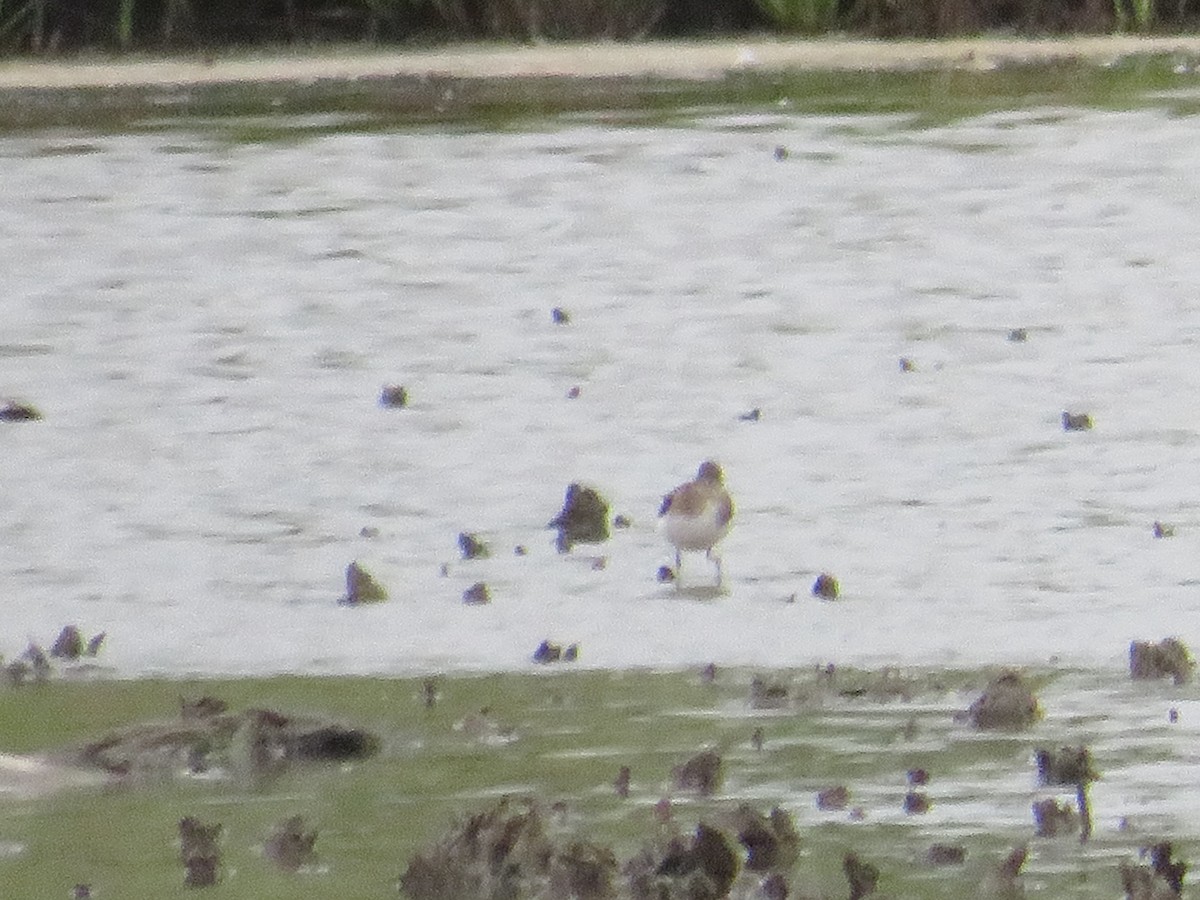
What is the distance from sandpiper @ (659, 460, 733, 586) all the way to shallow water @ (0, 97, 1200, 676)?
4.0 inches

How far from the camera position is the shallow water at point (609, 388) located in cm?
688

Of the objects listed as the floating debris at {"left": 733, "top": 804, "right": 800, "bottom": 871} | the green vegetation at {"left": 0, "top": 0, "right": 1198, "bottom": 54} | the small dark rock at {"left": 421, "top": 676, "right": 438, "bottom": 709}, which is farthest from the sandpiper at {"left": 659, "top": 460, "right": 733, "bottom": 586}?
the green vegetation at {"left": 0, "top": 0, "right": 1198, "bottom": 54}

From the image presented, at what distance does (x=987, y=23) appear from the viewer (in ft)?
70.8

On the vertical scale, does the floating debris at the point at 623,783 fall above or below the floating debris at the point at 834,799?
below

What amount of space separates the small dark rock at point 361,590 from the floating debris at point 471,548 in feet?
1.47

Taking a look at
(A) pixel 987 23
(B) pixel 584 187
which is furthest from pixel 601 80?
(B) pixel 584 187

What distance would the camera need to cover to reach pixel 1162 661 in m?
5.98

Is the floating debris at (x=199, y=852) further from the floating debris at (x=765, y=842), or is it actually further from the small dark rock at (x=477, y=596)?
the small dark rock at (x=477, y=596)

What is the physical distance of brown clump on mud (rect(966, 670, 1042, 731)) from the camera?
223 inches

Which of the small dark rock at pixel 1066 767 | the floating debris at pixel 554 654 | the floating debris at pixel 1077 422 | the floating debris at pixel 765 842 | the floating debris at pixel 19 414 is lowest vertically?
the floating debris at pixel 19 414

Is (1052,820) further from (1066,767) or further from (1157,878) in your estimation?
(1157,878)

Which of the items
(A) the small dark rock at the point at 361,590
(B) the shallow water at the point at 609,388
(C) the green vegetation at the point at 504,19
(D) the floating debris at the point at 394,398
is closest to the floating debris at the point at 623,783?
(B) the shallow water at the point at 609,388

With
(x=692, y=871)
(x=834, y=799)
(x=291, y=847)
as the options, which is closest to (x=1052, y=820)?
(x=834, y=799)

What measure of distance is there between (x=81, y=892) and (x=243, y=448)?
423 centimetres
